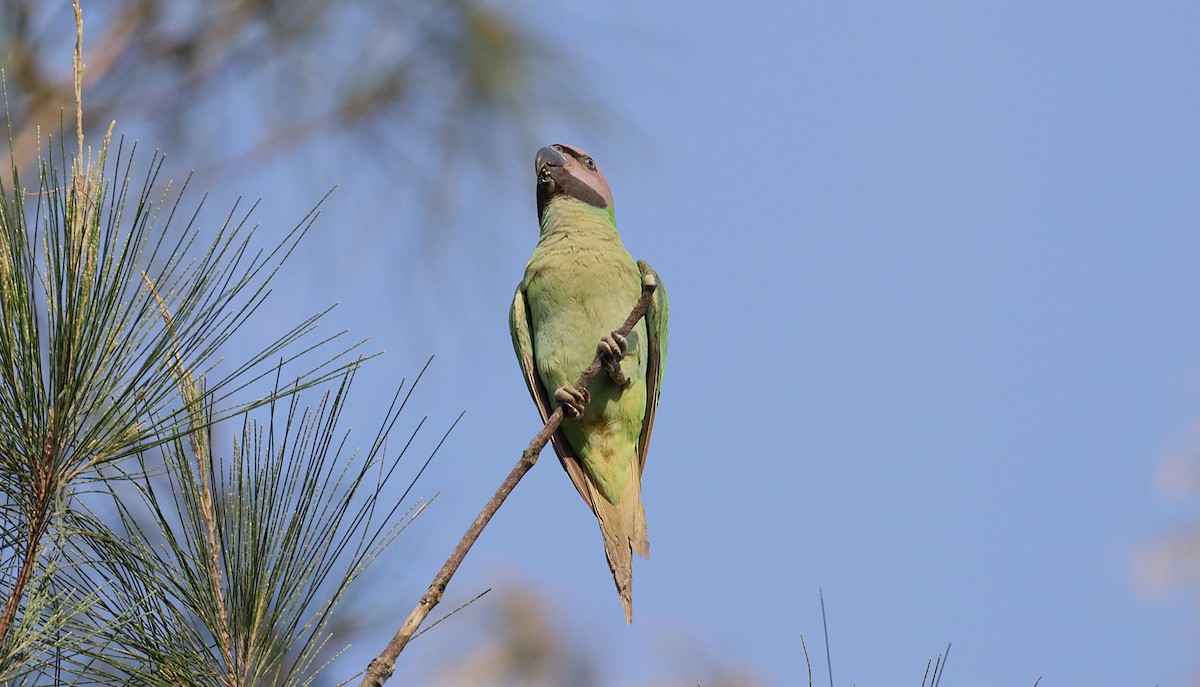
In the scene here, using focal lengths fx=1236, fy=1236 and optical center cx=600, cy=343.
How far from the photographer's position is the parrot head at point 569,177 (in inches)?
145

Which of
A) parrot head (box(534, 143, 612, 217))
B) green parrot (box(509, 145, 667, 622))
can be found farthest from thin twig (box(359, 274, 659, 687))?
parrot head (box(534, 143, 612, 217))

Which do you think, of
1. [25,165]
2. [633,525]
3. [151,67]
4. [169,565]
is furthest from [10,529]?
[151,67]

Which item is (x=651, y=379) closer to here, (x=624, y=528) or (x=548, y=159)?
(x=624, y=528)

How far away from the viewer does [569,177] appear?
12.3 feet

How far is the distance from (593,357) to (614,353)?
592 millimetres

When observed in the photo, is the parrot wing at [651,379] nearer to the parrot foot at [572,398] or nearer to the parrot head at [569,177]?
the parrot foot at [572,398]

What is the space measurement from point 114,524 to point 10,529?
93 centimetres

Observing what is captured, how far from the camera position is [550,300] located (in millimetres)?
3244

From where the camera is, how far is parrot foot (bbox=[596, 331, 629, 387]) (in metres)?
2.52

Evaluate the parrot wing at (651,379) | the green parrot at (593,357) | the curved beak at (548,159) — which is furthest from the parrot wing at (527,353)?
the curved beak at (548,159)

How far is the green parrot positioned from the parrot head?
1.02 feet

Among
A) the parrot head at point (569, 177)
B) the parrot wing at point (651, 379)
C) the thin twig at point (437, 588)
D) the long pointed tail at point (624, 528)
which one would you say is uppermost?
the parrot head at point (569, 177)

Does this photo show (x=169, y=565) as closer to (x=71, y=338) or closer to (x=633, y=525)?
(x=71, y=338)

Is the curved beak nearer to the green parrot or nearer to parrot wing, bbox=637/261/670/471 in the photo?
the green parrot
